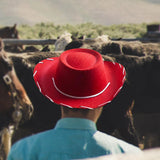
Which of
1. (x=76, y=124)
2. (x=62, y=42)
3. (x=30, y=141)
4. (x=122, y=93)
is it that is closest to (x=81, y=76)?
(x=76, y=124)

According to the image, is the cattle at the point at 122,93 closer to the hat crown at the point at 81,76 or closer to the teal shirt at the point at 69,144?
the hat crown at the point at 81,76

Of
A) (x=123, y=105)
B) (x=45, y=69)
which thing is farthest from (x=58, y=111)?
(x=45, y=69)

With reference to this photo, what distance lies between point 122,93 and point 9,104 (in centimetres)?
152

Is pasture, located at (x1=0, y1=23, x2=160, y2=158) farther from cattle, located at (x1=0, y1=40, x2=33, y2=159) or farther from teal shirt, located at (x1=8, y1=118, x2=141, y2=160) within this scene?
teal shirt, located at (x1=8, y1=118, x2=141, y2=160)

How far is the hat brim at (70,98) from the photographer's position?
4.93 feet

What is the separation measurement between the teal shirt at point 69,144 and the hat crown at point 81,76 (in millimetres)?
223

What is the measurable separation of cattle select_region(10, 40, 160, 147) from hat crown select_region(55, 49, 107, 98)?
121 inches

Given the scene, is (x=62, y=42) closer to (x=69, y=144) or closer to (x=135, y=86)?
(x=135, y=86)

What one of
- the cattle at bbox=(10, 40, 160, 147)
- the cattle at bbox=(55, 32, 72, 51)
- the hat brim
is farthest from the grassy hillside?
the hat brim

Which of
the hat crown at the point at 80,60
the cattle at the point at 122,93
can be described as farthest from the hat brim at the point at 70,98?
the cattle at the point at 122,93

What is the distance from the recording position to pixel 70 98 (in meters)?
1.57

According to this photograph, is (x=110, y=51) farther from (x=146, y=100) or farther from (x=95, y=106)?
(x=95, y=106)

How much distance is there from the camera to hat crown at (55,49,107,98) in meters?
1.58

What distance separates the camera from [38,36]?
16.8 m
